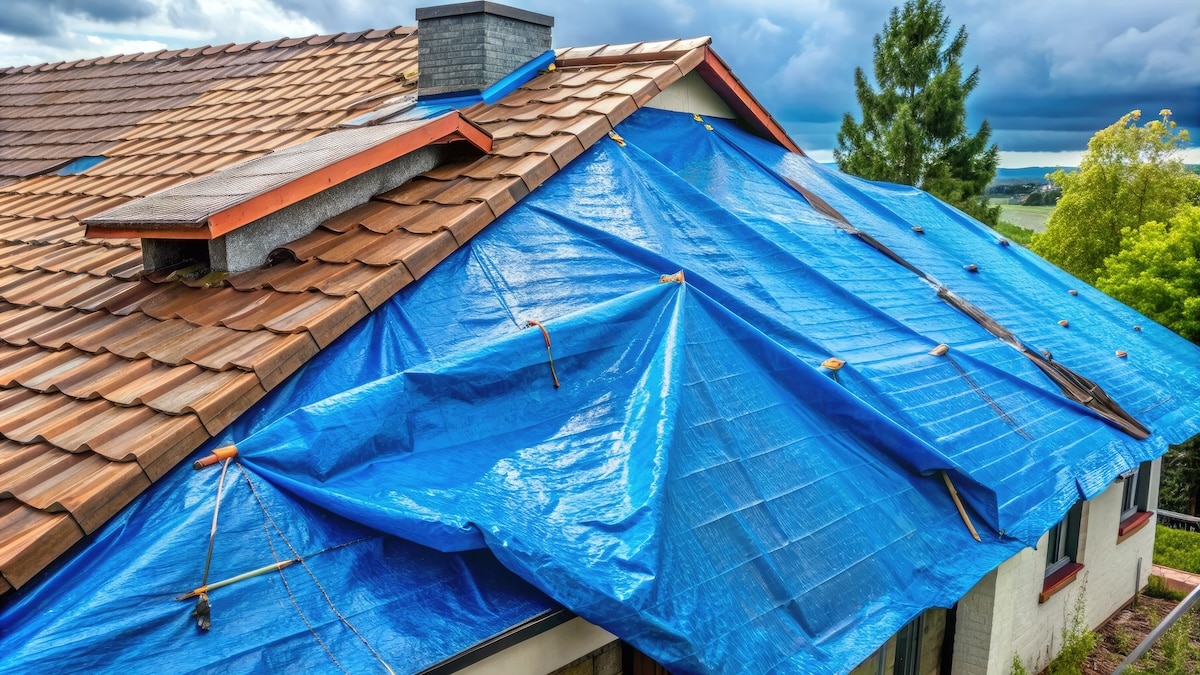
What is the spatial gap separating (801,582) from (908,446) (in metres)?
1.40

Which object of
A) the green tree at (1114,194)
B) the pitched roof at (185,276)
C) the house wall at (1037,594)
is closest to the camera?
the pitched roof at (185,276)

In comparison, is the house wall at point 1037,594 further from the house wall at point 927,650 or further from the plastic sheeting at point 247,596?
the plastic sheeting at point 247,596

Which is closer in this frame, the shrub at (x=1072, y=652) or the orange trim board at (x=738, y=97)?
the shrub at (x=1072, y=652)

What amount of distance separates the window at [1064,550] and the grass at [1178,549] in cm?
454

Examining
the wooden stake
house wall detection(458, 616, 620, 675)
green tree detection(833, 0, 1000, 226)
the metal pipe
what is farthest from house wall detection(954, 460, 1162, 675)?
green tree detection(833, 0, 1000, 226)

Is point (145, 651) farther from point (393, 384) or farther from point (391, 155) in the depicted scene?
point (391, 155)

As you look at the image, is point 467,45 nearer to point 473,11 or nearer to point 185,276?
point 473,11

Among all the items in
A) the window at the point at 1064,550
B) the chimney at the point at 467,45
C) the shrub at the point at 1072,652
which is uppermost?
the chimney at the point at 467,45

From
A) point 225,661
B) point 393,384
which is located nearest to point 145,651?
point 225,661

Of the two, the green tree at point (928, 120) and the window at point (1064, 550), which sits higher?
the green tree at point (928, 120)

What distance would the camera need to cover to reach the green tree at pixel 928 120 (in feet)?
76.0

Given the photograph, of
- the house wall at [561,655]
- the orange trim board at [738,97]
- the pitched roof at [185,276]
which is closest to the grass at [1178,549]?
the orange trim board at [738,97]

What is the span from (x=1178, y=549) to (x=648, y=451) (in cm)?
1294

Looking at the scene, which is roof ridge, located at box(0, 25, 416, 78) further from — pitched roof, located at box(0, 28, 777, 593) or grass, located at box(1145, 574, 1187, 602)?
grass, located at box(1145, 574, 1187, 602)
